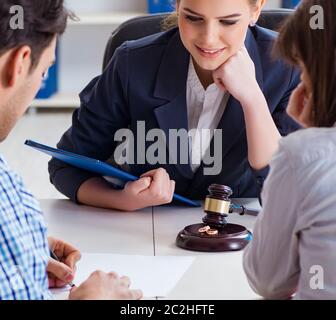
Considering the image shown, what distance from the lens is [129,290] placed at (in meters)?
1.09

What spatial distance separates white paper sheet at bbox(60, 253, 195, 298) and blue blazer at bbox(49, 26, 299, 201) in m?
0.40

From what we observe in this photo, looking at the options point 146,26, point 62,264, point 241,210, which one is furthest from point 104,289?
point 146,26

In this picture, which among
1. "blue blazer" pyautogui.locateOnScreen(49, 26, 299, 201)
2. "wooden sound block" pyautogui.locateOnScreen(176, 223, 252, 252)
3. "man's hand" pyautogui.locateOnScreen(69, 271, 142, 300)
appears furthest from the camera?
"blue blazer" pyautogui.locateOnScreen(49, 26, 299, 201)

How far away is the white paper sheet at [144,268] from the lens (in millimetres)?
→ 1143

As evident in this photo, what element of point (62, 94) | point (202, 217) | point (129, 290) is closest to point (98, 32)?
point (62, 94)

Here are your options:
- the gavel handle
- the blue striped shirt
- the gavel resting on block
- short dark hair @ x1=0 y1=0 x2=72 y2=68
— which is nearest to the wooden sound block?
the gavel resting on block

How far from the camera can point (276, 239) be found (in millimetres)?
955

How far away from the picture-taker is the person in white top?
0.91 m

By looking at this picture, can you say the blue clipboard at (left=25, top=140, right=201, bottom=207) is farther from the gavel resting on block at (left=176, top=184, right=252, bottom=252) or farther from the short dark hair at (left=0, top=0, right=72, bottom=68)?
the short dark hair at (left=0, top=0, right=72, bottom=68)

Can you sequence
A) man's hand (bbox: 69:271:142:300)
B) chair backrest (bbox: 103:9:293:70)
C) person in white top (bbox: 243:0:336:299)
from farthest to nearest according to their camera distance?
chair backrest (bbox: 103:9:293:70), man's hand (bbox: 69:271:142:300), person in white top (bbox: 243:0:336:299)

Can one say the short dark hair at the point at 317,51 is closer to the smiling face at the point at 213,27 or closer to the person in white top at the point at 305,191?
the person in white top at the point at 305,191

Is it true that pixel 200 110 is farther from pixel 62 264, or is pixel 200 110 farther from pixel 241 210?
pixel 62 264

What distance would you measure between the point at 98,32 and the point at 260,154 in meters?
3.56

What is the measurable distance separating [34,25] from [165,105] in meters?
0.68
